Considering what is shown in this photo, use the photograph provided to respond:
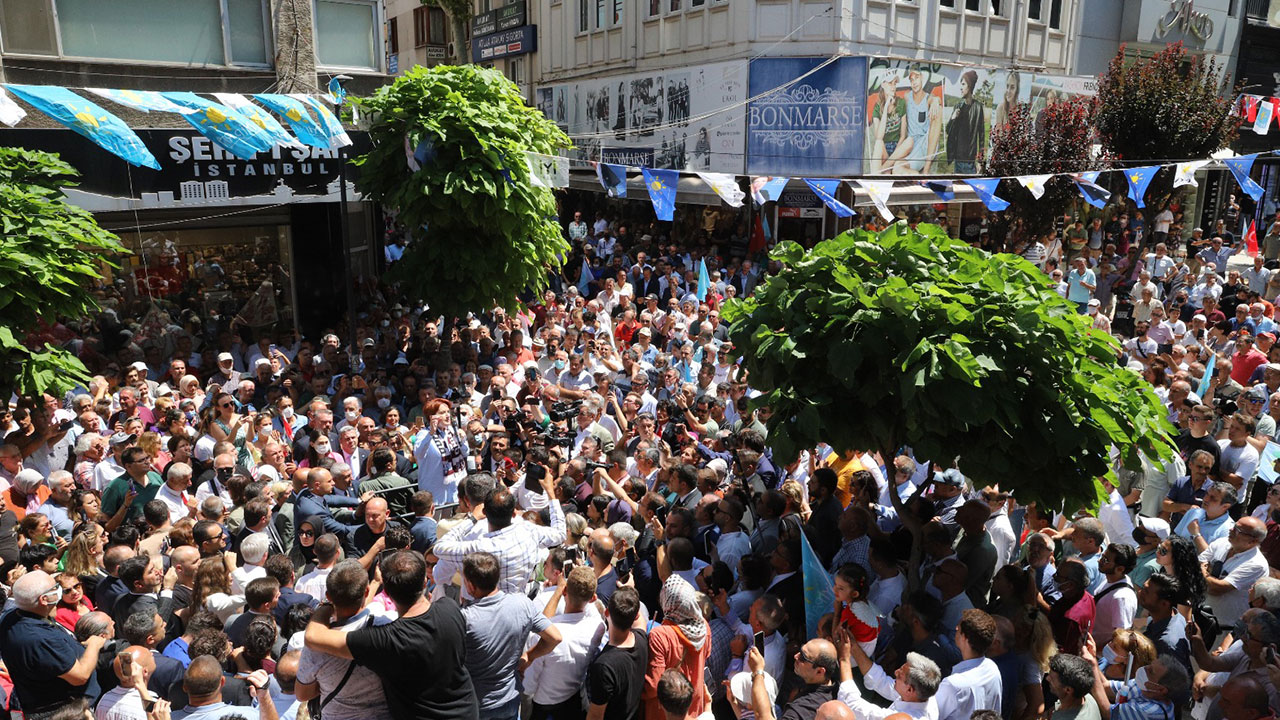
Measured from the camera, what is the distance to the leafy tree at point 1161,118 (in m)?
20.0

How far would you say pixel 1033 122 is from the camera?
23.3m

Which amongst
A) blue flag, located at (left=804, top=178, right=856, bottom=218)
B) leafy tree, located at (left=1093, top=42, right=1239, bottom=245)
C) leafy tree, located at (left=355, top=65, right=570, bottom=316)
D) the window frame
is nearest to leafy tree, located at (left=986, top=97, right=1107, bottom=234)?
leafy tree, located at (left=1093, top=42, right=1239, bottom=245)

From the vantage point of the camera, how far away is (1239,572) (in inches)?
219

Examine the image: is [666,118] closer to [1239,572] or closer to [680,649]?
[1239,572]

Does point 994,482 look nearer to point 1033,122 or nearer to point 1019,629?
point 1019,629

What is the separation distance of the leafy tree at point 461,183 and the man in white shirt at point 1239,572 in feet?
25.5

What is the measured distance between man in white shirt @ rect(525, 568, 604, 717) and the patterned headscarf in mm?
390

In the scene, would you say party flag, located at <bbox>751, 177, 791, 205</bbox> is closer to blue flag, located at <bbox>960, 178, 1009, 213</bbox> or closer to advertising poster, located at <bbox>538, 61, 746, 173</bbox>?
blue flag, located at <bbox>960, 178, 1009, 213</bbox>

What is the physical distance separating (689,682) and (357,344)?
8.64 metres

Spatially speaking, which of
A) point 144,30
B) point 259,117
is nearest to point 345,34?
point 144,30

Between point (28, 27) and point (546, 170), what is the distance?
263 inches

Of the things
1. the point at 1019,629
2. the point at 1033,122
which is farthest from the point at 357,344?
the point at 1033,122

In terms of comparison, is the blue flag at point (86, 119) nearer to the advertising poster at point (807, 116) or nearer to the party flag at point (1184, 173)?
the advertising poster at point (807, 116)

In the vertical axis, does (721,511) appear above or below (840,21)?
below
